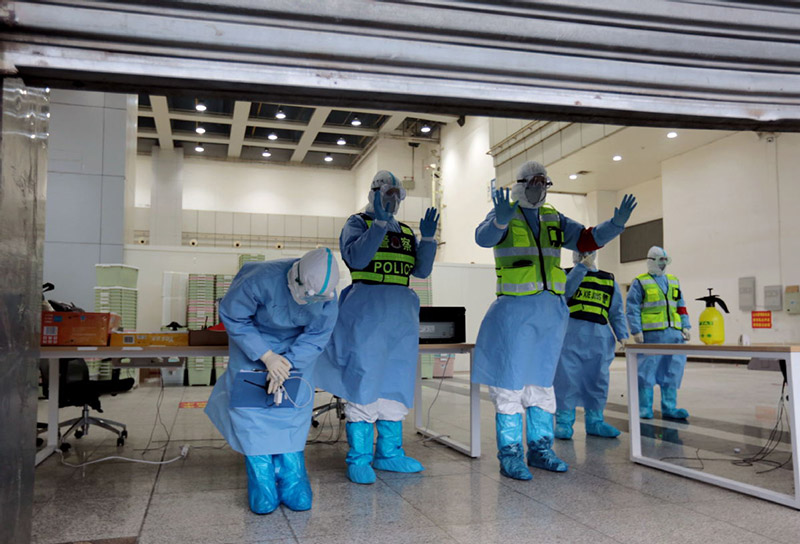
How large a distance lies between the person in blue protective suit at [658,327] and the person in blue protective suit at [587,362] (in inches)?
37.5

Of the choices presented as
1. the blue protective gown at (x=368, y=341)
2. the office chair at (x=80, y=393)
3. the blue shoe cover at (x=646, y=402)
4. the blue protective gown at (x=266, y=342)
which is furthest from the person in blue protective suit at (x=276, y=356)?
the blue shoe cover at (x=646, y=402)

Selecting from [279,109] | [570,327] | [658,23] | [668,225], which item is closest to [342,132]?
[279,109]

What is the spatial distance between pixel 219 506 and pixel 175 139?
15.7 metres

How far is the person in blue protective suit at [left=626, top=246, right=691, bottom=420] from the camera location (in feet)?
17.7

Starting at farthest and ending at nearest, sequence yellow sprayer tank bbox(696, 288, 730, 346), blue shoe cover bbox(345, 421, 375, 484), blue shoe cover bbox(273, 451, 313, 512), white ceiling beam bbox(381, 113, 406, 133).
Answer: white ceiling beam bbox(381, 113, 406, 133) < yellow sprayer tank bbox(696, 288, 730, 346) < blue shoe cover bbox(345, 421, 375, 484) < blue shoe cover bbox(273, 451, 313, 512)

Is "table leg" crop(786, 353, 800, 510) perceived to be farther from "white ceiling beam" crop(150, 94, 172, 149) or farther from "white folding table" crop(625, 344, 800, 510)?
"white ceiling beam" crop(150, 94, 172, 149)

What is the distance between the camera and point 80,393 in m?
4.27

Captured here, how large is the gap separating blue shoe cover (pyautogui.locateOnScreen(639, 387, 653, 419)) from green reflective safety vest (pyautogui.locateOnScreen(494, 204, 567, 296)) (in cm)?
253

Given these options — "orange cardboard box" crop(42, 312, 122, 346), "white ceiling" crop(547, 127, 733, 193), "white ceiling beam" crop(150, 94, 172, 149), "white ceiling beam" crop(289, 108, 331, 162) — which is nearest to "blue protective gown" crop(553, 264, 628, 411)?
"orange cardboard box" crop(42, 312, 122, 346)

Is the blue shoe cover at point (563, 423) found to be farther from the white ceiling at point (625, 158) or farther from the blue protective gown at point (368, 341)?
the white ceiling at point (625, 158)

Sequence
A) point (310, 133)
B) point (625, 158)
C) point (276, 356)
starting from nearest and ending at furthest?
point (276, 356)
point (625, 158)
point (310, 133)

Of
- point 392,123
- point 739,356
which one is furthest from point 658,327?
point 392,123

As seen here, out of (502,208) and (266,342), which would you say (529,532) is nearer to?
(266,342)

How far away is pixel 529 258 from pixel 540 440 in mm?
1023
